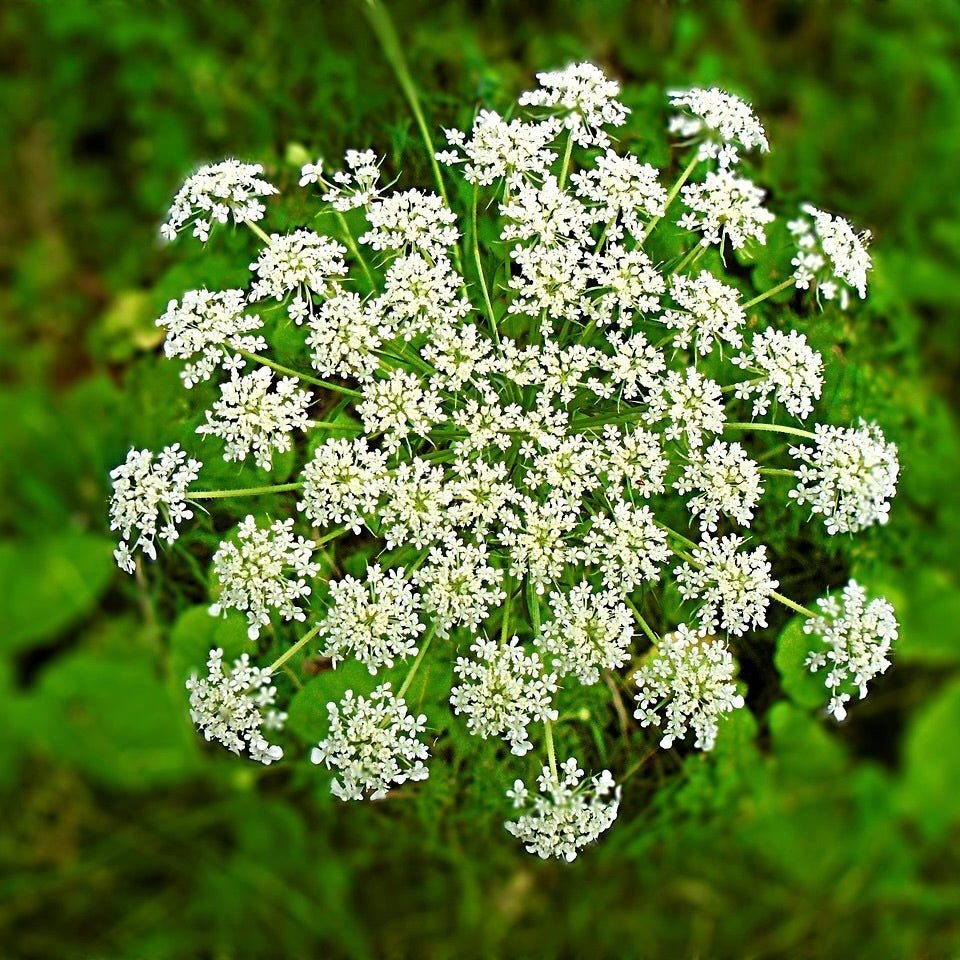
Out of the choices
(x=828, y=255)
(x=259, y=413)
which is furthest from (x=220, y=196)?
(x=828, y=255)

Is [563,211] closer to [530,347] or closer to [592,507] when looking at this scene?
[530,347]

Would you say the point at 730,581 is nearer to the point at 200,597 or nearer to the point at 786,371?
the point at 786,371

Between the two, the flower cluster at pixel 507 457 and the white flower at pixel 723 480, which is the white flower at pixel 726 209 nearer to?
the flower cluster at pixel 507 457

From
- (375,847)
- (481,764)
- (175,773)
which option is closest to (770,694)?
(481,764)

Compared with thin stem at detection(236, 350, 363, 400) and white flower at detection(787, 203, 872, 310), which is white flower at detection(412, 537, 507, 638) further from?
white flower at detection(787, 203, 872, 310)

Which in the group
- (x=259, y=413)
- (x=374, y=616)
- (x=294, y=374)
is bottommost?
(x=374, y=616)

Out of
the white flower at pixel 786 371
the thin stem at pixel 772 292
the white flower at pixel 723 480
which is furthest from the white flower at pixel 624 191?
the white flower at pixel 723 480
